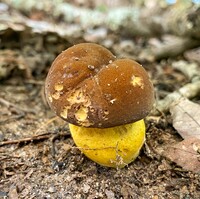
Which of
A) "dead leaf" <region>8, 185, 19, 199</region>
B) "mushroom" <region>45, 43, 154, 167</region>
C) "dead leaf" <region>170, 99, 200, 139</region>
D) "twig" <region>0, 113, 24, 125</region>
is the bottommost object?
"twig" <region>0, 113, 24, 125</region>

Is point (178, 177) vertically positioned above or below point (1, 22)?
above

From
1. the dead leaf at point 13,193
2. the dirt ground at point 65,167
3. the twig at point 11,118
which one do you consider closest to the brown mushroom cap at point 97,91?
the dirt ground at point 65,167

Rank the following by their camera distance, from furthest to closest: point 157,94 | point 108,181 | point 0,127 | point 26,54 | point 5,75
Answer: point 26,54 → point 5,75 → point 157,94 → point 0,127 → point 108,181

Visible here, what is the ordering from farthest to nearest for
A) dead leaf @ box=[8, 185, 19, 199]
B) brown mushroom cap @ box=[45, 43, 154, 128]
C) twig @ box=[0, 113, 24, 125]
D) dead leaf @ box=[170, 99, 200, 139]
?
twig @ box=[0, 113, 24, 125]
dead leaf @ box=[170, 99, 200, 139]
dead leaf @ box=[8, 185, 19, 199]
brown mushroom cap @ box=[45, 43, 154, 128]

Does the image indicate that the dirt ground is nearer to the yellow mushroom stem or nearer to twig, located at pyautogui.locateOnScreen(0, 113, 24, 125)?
twig, located at pyautogui.locateOnScreen(0, 113, 24, 125)

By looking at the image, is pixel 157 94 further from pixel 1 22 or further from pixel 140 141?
pixel 1 22

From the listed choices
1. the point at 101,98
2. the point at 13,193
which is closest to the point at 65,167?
the point at 13,193

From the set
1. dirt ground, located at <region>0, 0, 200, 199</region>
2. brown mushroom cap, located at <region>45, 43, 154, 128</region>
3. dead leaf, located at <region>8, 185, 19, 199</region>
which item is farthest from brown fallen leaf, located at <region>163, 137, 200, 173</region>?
dead leaf, located at <region>8, 185, 19, 199</region>

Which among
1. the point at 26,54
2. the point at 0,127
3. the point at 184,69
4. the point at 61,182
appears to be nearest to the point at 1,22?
the point at 26,54

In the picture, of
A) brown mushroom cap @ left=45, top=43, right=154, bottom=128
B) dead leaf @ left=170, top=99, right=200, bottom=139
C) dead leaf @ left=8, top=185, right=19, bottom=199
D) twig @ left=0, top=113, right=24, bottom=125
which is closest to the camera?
brown mushroom cap @ left=45, top=43, right=154, bottom=128

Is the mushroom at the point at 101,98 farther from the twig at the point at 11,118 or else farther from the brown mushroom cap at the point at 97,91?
the twig at the point at 11,118
